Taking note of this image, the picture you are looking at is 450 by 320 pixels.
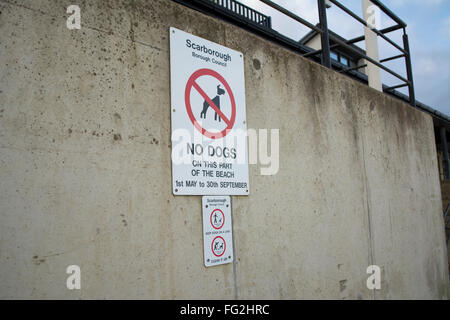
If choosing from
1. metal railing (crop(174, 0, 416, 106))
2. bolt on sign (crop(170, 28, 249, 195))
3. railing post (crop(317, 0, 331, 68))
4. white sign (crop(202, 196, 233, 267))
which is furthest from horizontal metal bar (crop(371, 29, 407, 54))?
white sign (crop(202, 196, 233, 267))

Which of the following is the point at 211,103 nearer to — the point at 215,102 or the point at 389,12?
the point at 215,102

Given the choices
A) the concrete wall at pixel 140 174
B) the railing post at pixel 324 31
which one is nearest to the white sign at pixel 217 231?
the concrete wall at pixel 140 174

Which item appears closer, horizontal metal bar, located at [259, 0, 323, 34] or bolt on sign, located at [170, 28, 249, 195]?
bolt on sign, located at [170, 28, 249, 195]

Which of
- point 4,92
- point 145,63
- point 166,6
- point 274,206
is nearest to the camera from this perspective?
point 4,92

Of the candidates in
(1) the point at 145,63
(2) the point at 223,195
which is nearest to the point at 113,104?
(1) the point at 145,63

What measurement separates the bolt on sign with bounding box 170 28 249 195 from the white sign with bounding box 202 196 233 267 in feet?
0.20

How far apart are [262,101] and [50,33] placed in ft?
4.60

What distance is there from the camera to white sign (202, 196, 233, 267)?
213cm

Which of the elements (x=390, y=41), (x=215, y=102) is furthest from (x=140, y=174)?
(x=390, y=41)

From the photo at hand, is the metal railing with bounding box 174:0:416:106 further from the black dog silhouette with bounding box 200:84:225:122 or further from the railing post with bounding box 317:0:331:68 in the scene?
the black dog silhouette with bounding box 200:84:225:122

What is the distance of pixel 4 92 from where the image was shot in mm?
1539

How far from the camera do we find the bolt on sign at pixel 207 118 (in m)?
2.11
